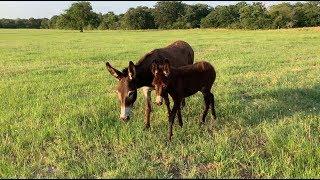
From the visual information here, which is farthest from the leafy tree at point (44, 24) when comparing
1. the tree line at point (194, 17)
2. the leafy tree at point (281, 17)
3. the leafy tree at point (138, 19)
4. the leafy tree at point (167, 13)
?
the leafy tree at point (281, 17)

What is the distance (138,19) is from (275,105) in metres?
104

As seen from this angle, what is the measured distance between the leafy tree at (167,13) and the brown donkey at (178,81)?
103699 mm

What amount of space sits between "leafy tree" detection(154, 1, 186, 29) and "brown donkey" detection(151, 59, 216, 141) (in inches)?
4083

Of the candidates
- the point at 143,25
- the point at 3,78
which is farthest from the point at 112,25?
the point at 3,78

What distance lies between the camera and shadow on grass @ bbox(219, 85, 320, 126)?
9.22 meters

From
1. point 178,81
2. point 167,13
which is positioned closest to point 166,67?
point 178,81

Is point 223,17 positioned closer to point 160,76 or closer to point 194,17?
point 194,17

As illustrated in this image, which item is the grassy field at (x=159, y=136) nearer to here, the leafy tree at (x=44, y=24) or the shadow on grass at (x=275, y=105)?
the shadow on grass at (x=275, y=105)

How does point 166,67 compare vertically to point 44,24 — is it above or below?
above

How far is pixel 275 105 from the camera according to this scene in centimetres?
1020

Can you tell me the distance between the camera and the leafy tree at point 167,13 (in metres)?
114

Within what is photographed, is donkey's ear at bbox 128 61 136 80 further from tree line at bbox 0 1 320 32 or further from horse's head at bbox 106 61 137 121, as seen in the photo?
tree line at bbox 0 1 320 32

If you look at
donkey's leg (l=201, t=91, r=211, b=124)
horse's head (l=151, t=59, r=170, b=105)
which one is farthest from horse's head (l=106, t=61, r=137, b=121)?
donkey's leg (l=201, t=91, r=211, b=124)

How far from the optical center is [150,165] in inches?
250
